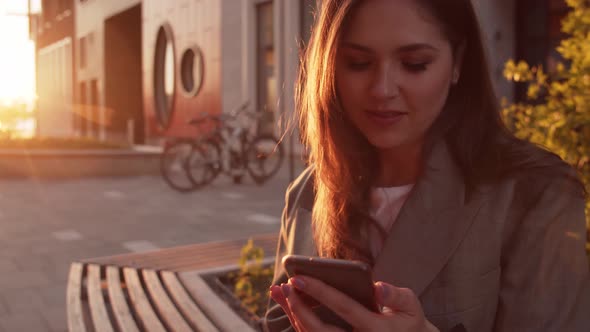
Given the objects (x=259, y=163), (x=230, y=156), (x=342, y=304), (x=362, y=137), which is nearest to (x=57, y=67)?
(x=259, y=163)

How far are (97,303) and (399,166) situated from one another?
71.0 inches

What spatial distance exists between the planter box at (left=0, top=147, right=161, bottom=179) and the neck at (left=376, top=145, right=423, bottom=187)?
12.3m

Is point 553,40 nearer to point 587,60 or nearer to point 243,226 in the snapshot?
point 243,226

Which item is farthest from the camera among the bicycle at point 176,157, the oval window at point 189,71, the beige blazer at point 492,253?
the oval window at point 189,71

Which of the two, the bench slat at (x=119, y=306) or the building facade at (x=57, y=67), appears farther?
the building facade at (x=57, y=67)

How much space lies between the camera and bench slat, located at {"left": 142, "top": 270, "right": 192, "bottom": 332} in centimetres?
248

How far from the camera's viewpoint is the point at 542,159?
1.46m

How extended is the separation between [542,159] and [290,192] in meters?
0.85

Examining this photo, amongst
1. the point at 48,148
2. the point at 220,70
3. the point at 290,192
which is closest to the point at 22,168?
the point at 48,148

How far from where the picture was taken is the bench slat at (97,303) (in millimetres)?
2531

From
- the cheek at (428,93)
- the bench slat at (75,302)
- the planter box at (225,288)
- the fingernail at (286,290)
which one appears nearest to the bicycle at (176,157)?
→ the planter box at (225,288)

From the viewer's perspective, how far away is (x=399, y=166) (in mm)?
1695

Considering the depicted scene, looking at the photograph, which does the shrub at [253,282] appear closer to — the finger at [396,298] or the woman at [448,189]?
the woman at [448,189]

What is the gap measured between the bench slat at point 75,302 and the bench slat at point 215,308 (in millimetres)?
532
